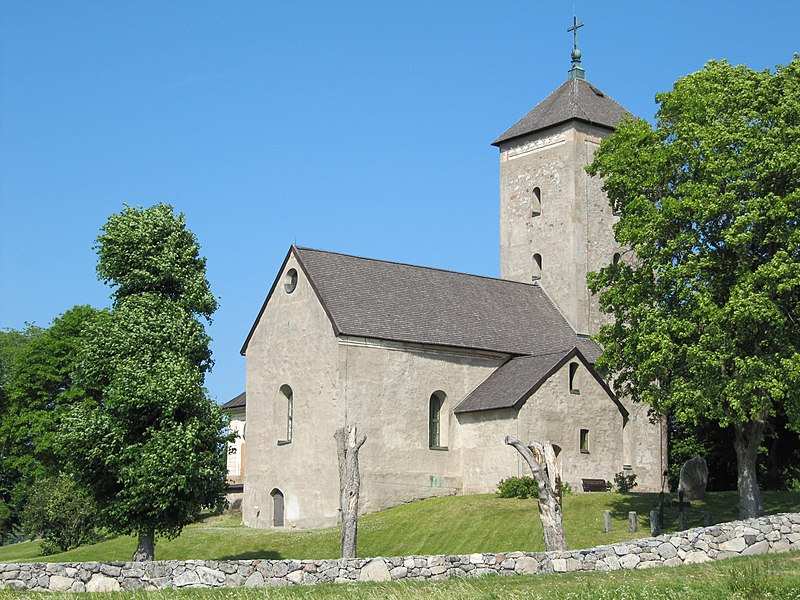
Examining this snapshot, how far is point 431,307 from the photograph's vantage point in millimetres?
48094

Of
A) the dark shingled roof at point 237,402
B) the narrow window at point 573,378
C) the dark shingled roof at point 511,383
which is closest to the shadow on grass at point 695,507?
the narrow window at point 573,378

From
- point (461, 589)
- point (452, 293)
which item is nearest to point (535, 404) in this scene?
point (452, 293)

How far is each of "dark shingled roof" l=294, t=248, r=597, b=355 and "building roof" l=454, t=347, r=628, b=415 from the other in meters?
1.54

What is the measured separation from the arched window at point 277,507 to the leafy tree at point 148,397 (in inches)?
524

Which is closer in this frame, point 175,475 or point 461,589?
point 461,589

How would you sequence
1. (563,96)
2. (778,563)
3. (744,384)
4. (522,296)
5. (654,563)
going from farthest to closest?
(563,96) < (522,296) < (744,384) < (654,563) < (778,563)

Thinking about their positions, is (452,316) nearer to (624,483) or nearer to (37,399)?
(624,483)

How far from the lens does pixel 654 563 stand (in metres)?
23.5

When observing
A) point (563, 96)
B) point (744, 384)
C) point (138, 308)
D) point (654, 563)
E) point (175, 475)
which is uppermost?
point (563, 96)

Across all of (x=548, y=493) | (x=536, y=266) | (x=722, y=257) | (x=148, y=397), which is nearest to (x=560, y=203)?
(x=536, y=266)

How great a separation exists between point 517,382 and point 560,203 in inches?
525

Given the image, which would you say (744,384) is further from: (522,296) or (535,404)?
(522,296)

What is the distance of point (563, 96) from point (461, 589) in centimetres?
4230

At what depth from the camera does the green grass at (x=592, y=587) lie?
17.5m
